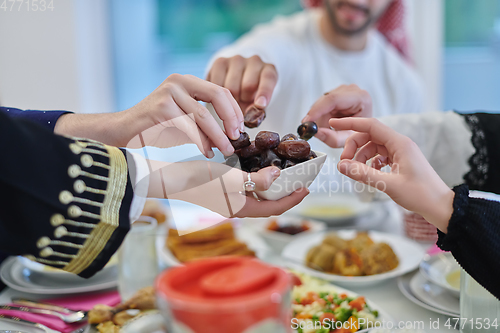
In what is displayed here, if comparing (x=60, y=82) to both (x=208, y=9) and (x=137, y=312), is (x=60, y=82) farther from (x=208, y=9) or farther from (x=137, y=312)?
(x=137, y=312)

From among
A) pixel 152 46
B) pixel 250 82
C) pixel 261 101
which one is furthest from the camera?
pixel 152 46

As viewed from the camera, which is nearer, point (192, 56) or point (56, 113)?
point (56, 113)

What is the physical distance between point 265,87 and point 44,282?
77 centimetres

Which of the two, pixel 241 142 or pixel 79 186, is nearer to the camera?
pixel 79 186

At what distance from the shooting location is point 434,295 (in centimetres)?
94

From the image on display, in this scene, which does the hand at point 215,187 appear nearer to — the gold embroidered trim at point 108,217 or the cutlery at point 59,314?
the gold embroidered trim at point 108,217

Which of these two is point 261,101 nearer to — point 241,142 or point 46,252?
point 241,142

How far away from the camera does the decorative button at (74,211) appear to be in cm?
54

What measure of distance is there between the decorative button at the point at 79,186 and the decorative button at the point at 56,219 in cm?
4

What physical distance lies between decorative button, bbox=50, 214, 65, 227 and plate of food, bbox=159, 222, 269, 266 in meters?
0.66

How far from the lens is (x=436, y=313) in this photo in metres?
0.89

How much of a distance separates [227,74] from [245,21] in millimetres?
2733

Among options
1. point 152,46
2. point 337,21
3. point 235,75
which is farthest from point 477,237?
point 152,46

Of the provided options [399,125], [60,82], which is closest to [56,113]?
[399,125]
